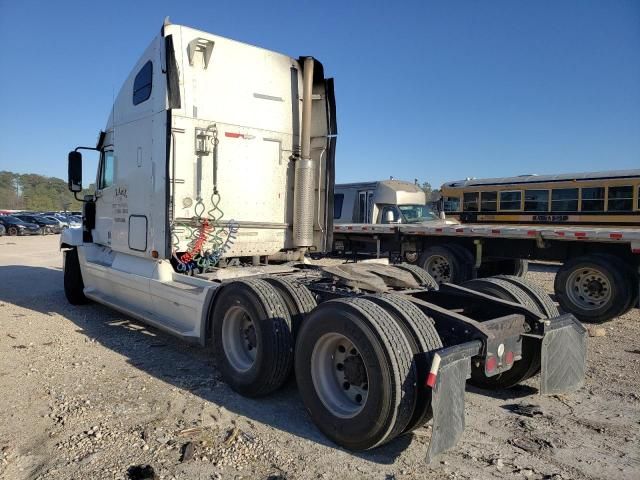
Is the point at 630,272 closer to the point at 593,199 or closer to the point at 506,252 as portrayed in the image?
the point at 506,252

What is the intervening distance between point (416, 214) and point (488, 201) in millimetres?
3052

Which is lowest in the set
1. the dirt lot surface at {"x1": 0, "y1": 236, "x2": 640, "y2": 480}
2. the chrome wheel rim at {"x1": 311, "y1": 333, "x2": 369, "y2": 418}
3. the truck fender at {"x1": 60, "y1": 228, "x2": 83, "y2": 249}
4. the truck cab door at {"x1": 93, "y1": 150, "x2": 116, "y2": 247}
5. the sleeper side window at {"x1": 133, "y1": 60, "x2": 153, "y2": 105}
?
the dirt lot surface at {"x1": 0, "y1": 236, "x2": 640, "y2": 480}

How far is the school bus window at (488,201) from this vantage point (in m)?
16.5

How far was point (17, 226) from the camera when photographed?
32.8 m

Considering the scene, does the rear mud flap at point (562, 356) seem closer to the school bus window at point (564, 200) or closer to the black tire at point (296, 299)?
the black tire at point (296, 299)

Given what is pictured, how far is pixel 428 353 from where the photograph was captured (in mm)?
3311

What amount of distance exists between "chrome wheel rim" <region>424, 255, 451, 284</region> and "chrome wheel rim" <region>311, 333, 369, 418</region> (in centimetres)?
737

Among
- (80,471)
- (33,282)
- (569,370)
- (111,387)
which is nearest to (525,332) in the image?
(569,370)

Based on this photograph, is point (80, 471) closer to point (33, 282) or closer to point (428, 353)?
point (428, 353)

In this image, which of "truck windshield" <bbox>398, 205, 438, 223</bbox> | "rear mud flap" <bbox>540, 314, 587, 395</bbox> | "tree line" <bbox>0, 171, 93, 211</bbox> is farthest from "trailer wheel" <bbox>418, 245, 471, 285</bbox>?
"tree line" <bbox>0, 171, 93, 211</bbox>

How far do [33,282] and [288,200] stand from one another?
7761 mm

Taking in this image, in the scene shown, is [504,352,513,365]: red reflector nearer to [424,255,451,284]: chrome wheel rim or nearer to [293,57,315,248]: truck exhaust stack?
[293,57,315,248]: truck exhaust stack

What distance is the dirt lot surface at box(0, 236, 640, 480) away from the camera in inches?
126

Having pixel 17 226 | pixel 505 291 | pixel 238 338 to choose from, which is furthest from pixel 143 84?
pixel 17 226
